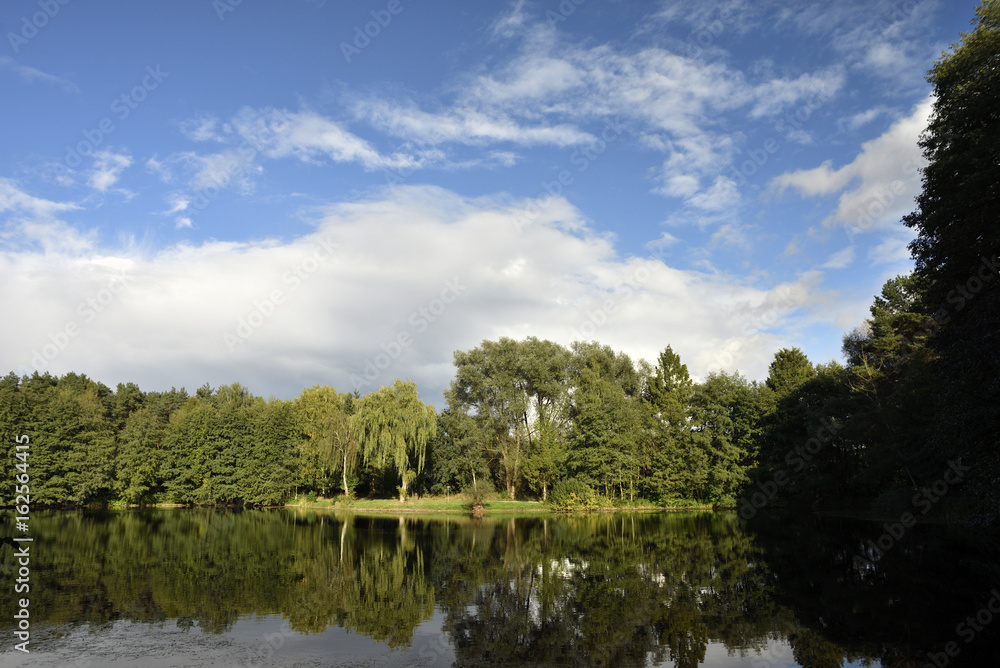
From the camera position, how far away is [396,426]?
169 feet

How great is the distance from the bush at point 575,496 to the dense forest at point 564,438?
148 millimetres

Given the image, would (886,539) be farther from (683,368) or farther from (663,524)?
(683,368)

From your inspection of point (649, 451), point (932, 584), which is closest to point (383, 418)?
point (649, 451)

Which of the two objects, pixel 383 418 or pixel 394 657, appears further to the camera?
pixel 383 418

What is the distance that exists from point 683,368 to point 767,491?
19733 mm

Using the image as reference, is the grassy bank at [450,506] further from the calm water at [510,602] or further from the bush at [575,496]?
the calm water at [510,602]

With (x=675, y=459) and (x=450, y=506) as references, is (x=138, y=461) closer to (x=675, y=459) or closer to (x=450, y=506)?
(x=450, y=506)

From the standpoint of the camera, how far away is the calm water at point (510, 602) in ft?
35.7

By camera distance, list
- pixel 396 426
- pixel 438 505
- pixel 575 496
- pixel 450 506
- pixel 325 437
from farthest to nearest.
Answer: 1. pixel 325 437
2. pixel 438 505
3. pixel 450 506
4. pixel 575 496
5. pixel 396 426

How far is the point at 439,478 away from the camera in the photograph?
57.0m

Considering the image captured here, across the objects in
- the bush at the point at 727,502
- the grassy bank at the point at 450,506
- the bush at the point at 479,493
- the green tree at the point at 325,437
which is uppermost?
the green tree at the point at 325,437

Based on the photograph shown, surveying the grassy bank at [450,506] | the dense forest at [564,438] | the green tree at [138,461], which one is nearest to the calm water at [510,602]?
the dense forest at [564,438]

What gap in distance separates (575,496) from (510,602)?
129 feet

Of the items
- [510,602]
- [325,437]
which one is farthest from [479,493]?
[510,602]
